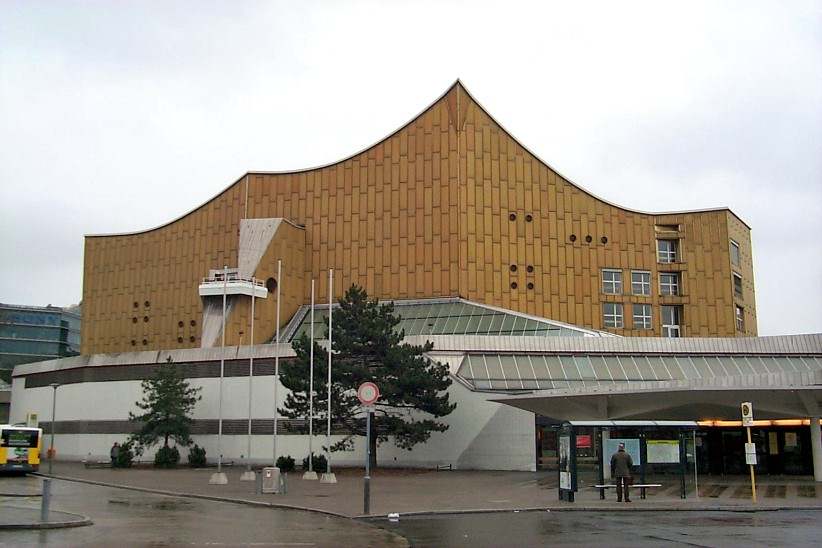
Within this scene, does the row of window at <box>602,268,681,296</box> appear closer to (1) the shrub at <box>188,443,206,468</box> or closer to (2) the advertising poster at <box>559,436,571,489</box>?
(1) the shrub at <box>188,443,206,468</box>

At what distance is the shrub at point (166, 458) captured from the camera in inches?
1806

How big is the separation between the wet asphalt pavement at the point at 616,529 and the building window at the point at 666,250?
36.8 meters

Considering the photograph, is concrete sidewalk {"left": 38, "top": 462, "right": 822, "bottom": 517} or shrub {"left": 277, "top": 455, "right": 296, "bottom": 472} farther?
shrub {"left": 277, "top": 455, "right": 296, "bottom": 472}

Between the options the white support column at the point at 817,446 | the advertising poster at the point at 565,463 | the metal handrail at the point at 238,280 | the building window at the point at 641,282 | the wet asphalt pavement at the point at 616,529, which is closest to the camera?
the wet asphalt pavement at the point at 616,529

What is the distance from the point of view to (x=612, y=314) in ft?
184

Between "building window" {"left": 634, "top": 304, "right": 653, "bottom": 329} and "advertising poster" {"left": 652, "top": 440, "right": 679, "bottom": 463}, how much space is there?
30987 mm

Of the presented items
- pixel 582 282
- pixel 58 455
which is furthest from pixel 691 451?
pixel 58 455

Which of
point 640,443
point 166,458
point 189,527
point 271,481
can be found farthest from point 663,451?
point 166,458

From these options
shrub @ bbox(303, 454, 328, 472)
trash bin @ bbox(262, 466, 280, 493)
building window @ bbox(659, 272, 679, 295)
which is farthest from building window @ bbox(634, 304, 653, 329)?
trash bin @ bbox(262, 466, 280, 493)

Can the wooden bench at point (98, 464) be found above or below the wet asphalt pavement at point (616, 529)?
below

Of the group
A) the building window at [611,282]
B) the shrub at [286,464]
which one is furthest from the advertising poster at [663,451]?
the building window at [611,282]

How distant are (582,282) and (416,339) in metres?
14.6

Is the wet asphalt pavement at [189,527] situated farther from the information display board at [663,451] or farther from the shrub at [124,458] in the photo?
the shrub at [124,458]

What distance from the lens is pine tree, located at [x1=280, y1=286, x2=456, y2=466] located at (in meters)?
37.4
